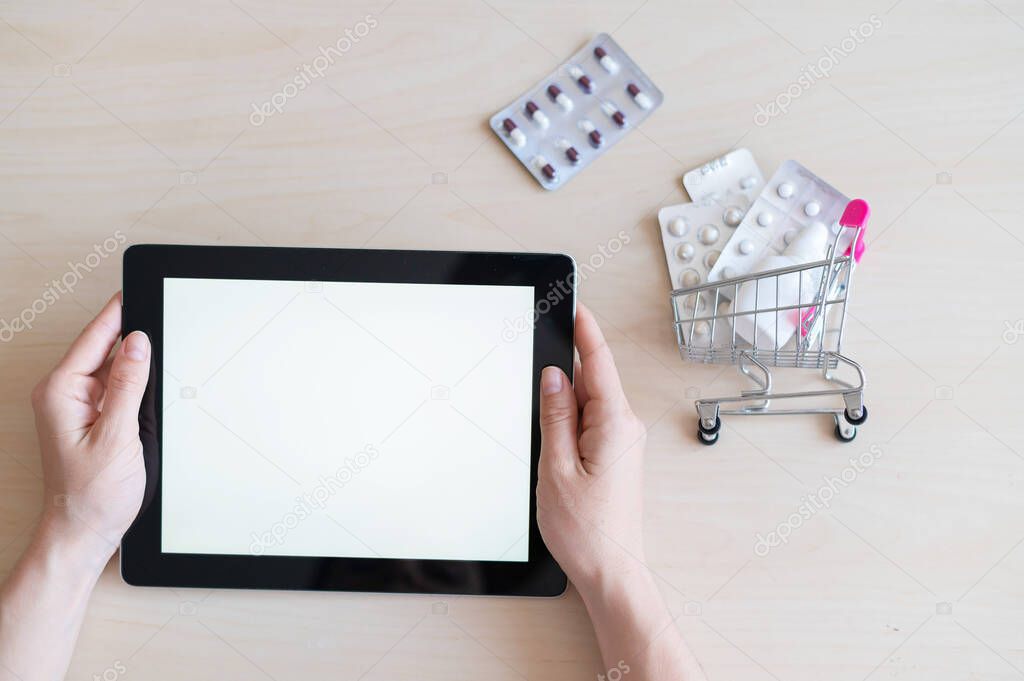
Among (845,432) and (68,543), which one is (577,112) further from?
(68,543)

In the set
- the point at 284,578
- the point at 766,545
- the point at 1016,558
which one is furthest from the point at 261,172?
the point at 1016,558

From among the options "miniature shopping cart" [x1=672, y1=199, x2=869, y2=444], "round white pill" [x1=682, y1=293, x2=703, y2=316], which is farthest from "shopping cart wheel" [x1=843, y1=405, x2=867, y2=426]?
"round white pill" [x1=682, y1=293, x2=703, y2=316]

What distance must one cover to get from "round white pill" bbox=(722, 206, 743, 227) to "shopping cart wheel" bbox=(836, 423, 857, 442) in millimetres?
283

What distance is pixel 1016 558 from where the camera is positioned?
2.98 feet

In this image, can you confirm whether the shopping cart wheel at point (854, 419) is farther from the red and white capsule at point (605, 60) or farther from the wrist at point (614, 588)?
the red and white capsule at point (605, 60)

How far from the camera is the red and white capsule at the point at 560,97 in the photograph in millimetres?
936

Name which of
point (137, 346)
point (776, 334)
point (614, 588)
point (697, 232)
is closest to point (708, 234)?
point (697, 232)

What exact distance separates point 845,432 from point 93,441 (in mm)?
889

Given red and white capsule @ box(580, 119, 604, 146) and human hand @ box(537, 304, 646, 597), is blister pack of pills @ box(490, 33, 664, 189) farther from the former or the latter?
human hand @ box(537, 304, 646, 597)

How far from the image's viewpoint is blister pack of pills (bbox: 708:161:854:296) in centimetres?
91

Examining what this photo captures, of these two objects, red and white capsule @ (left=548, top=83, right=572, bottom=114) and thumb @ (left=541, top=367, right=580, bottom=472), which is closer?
thumb @ (left=541, top=367, right=580, bottom=472)

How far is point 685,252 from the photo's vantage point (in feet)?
3.01

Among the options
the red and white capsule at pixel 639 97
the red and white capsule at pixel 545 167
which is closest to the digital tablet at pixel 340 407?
the red and white capsule at pixel 545 167

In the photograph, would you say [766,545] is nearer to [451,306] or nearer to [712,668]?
[712,668]
